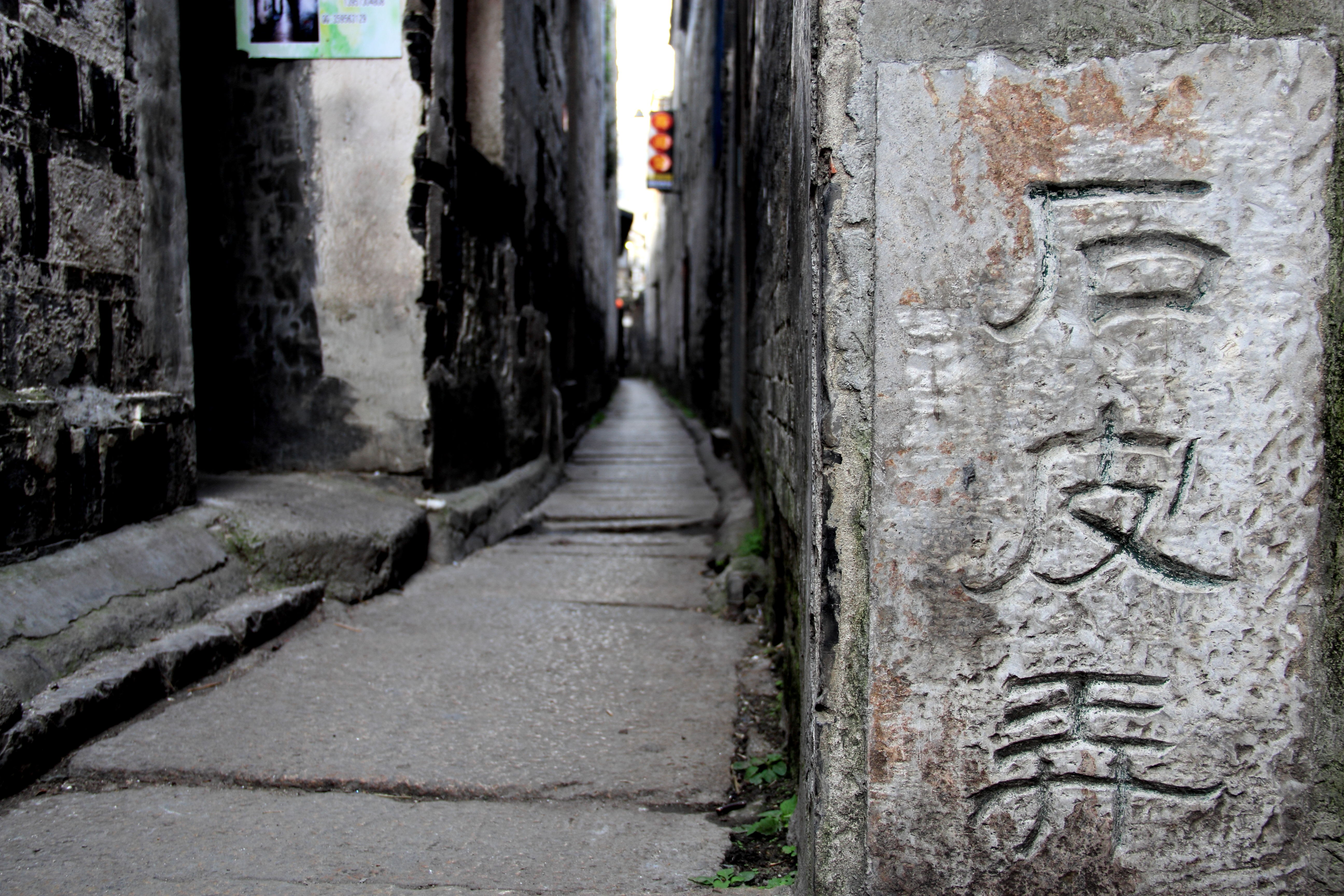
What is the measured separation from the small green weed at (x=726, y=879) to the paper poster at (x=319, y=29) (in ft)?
10.1

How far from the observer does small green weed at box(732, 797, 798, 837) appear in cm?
154

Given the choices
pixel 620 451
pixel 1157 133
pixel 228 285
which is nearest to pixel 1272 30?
pixel 1157 133

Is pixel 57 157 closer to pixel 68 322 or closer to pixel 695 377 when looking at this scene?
pixel 68 322

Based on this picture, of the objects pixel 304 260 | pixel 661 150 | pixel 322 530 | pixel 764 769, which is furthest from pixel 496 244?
pixel 661 150

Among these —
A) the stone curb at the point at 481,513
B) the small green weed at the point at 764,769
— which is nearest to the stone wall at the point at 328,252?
the stone curb at the point at 481,513

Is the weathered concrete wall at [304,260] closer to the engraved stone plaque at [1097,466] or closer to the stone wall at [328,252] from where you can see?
the stone wall at [328,252]

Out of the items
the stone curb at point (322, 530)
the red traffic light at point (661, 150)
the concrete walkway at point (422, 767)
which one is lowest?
the concrete walkway at point (422, 767)

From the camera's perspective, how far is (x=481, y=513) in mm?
3680

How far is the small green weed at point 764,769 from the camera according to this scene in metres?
1.73

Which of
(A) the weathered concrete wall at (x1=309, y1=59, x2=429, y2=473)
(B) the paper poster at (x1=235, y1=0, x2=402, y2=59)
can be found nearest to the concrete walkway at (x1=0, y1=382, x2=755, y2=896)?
(A) the weathered concrete wall at (x1=309, y1=59, x2=429, y2=473)

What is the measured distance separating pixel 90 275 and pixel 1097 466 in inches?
95.0

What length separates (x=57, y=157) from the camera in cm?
206

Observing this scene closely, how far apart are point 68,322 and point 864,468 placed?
206 centimetres

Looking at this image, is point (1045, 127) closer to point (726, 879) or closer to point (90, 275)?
point (726, 879)
